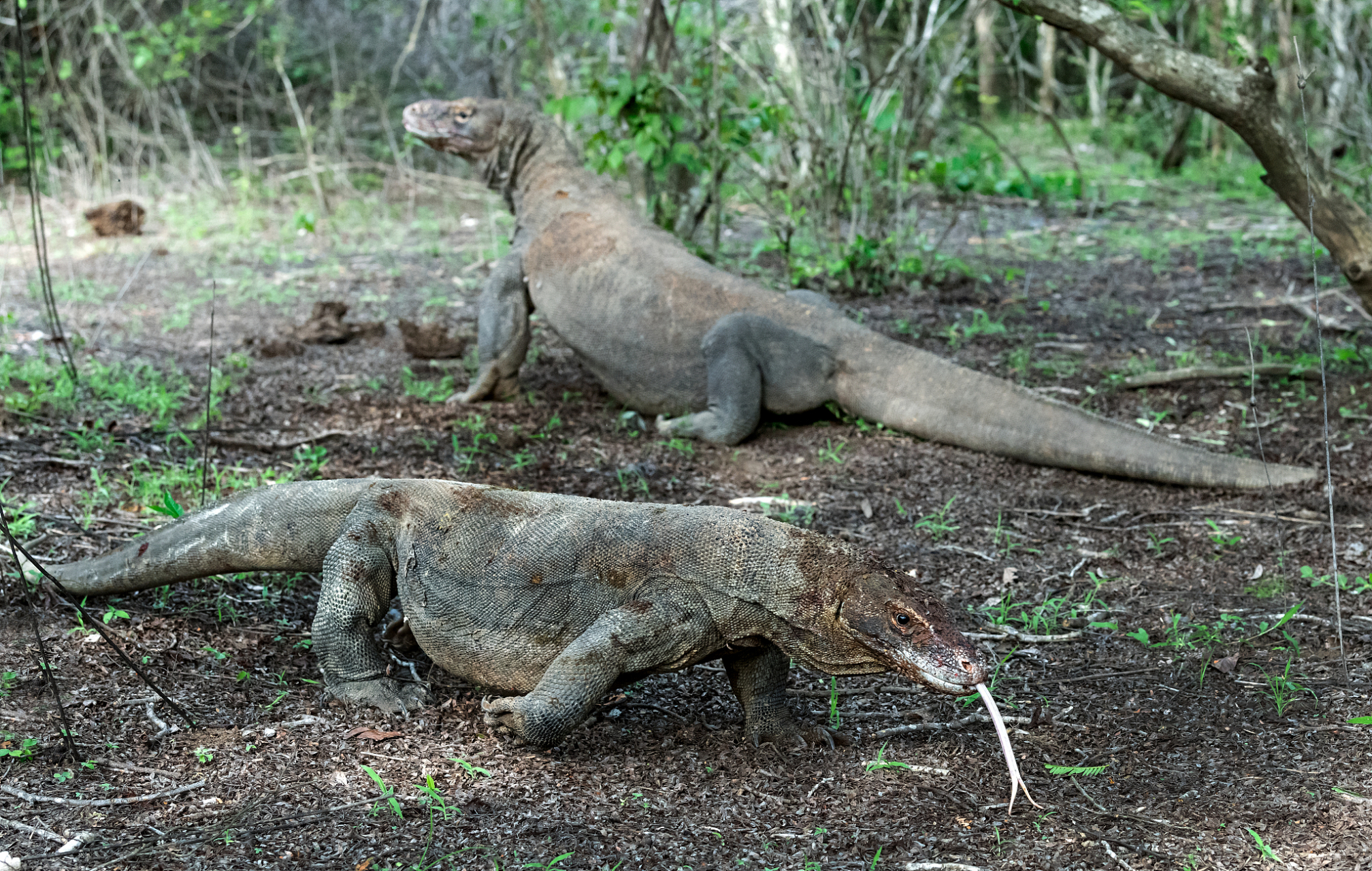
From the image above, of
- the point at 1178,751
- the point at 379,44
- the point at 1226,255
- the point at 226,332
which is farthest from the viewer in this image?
the point at 379,44

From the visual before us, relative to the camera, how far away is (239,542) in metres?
3.23

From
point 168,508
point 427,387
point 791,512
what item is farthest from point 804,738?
Answer: point 427,387

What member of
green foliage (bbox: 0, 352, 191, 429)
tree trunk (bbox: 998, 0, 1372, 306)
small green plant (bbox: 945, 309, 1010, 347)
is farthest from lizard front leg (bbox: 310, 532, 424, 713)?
small green plant (bbox: 945, 309, 1010, 347)

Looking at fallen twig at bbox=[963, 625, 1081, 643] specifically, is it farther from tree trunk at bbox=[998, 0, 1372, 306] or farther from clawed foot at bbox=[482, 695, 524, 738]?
tree trunk at bbox=[998, 0, 1372, 306]

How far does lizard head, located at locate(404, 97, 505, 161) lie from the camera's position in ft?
21.0

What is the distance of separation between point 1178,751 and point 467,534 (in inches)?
70.5

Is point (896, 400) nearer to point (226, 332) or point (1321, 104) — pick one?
point (226, 332)

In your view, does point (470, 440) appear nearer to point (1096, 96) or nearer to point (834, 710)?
point (834, 710)

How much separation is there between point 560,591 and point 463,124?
4192mm

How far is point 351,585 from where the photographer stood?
3012 millimetres

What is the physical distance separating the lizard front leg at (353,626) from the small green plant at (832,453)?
8.00ft

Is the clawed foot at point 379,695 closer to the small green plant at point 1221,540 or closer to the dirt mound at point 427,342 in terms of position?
the small green plant at point 1221,540

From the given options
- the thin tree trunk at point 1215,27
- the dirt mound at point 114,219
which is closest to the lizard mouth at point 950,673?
the dirt mound at point 114,219

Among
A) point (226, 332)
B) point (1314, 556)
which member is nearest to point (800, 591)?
point (1314, 556)
